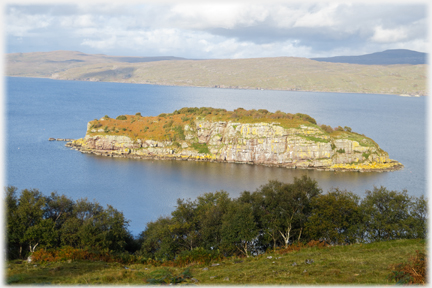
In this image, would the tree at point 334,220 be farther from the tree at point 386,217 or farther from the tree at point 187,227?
the tree at point 187,227

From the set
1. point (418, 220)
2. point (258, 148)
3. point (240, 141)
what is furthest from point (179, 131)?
point (418, 220)

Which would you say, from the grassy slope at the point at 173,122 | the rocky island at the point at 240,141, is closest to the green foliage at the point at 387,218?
the rocky island at the point at 240,141

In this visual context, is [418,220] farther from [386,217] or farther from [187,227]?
[187,227]

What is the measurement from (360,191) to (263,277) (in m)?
38.2

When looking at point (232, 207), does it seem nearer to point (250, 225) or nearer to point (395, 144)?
point (250, 225)

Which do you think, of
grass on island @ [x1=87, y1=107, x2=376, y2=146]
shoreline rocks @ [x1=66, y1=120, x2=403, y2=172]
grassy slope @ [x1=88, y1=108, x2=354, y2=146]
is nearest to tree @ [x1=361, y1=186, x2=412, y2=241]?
shoreline rocks @ [x1=66, y1=120, x2=403, y2=172]

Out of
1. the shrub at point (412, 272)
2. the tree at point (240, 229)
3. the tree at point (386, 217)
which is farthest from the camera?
the tree at point (386, 217)

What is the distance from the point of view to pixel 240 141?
216 feet

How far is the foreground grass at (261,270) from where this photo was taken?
12.5 meters

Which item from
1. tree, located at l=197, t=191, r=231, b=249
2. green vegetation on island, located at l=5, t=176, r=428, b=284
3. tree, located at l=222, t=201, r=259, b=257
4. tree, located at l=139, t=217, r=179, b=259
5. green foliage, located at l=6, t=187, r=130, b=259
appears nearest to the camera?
green vegetation on island, located at l=5, t=176, r=428, b=284

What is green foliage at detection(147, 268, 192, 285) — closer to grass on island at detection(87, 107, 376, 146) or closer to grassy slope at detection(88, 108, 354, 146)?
grass on island at detection(87, 107, 376, 146)

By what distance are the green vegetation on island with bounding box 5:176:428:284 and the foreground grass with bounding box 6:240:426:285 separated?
47 mm

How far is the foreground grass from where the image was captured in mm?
12491

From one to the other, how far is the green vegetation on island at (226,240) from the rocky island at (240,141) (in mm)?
37359
